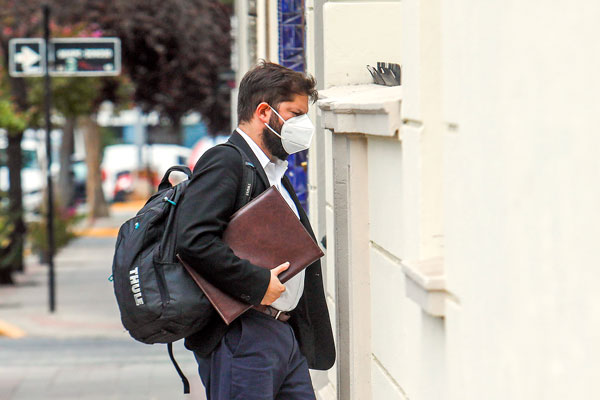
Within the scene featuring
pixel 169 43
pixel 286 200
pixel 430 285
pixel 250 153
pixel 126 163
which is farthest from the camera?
pixel 126 163

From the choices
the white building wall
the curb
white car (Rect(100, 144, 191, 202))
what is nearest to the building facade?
the white building wall

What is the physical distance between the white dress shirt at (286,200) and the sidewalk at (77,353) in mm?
3319

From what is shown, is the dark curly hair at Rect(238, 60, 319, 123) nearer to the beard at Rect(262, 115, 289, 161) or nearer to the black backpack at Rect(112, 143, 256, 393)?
the beard at Rect(262, 115, 289, 161)

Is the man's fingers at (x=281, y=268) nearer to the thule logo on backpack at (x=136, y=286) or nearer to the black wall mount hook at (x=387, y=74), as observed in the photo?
the thule logo on backpack at (x=136, y=286)

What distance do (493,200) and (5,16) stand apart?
579 inches

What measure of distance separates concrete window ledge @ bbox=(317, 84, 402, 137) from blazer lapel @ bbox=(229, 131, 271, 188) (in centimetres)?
38

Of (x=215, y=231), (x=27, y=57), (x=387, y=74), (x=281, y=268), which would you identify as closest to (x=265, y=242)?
(x=281, y=268)

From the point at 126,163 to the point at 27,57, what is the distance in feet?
91.7

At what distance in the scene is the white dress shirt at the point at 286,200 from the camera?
4.07 metres

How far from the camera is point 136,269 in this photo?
3822 mm

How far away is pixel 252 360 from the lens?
3.93 metres

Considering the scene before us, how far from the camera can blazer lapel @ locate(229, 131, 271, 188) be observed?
159 inches

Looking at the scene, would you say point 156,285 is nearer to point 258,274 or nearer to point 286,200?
point 258,274

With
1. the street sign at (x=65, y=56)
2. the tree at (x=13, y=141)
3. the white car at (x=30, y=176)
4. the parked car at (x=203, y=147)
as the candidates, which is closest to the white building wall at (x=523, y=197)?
the street sign at (x=65, y=56)
